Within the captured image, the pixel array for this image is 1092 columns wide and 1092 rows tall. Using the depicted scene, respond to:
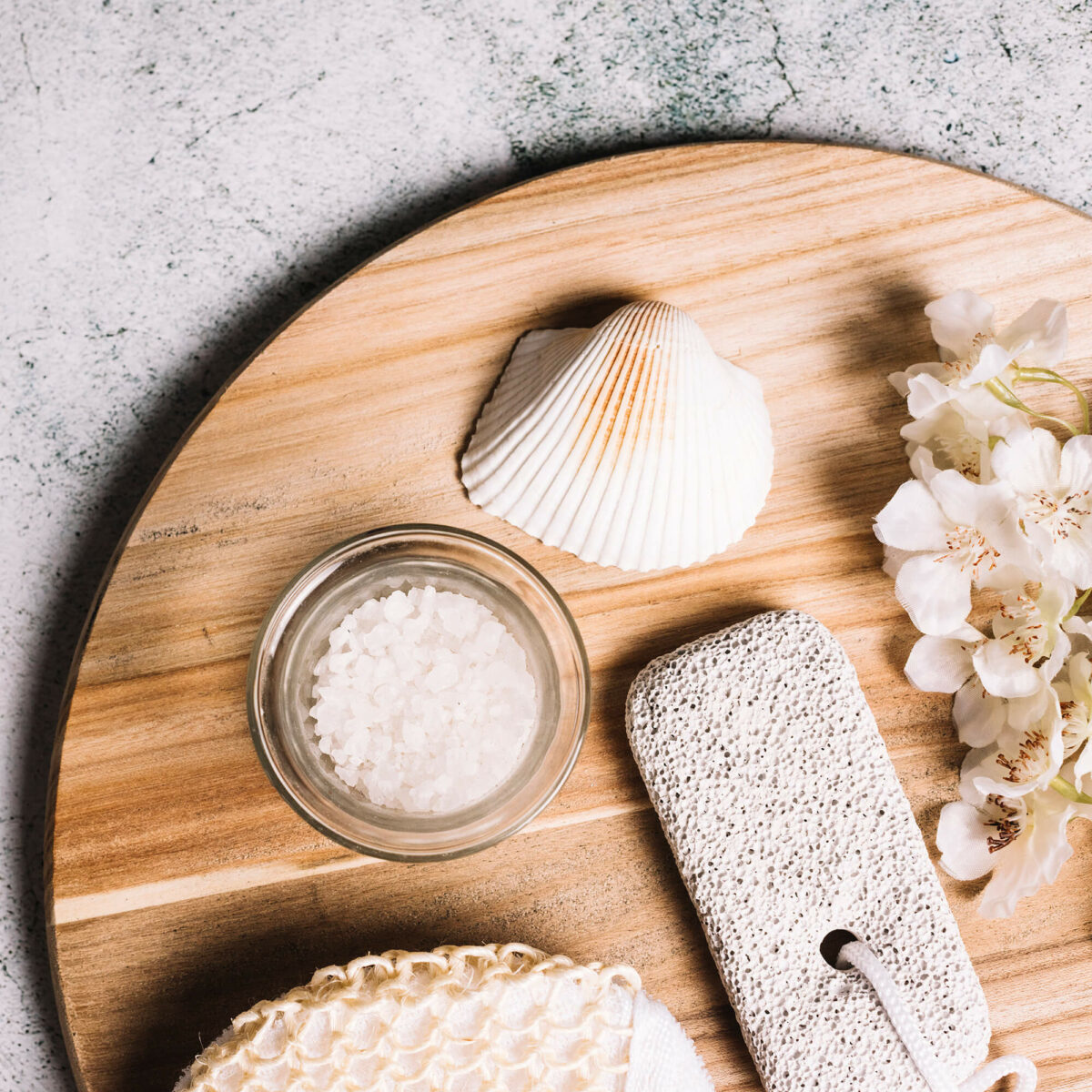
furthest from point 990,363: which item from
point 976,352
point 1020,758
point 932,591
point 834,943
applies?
point 834,943

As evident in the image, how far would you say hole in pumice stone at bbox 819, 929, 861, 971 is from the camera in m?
0.56

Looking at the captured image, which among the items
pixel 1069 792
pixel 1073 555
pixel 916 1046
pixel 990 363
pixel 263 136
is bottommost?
pixel 916 1046

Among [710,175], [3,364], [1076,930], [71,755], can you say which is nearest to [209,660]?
[71,755]

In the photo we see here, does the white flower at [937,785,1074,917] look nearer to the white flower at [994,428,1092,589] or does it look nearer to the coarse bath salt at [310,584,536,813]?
the white flower at [994,428,1092,589]

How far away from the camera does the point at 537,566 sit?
0.56 metres

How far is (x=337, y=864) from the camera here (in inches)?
21.4

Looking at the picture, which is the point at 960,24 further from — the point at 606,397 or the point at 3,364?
the point at 3,364

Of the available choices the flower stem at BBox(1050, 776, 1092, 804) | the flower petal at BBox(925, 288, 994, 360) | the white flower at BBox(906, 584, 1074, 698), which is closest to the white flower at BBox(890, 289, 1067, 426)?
the flower petal at BBox(925, 288, 994, 360)

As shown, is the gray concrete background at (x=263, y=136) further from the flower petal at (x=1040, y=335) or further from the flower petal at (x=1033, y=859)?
the flower petal at (x=1033, y=859)

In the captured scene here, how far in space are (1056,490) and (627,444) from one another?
0.86ft

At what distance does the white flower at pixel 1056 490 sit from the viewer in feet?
1.67

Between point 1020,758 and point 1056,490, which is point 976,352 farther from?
point 1020,758

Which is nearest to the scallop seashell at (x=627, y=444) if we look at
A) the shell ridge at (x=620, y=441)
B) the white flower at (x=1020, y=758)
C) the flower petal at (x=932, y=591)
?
the shell ridge at (x=620, y=441)

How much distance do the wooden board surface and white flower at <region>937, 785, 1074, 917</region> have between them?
23mm
